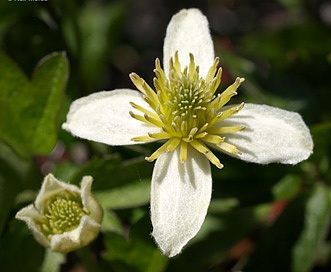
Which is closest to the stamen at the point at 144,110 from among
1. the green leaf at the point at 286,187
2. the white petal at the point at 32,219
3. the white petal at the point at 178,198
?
the white petal at the point at 178,198

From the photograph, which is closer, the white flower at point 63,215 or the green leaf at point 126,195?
the white flower at point 63,215

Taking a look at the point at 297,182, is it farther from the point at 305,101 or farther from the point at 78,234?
the point at 78,234

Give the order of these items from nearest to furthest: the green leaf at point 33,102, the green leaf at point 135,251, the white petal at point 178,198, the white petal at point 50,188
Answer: the white petal at point 178,198
the white petal at point 50,188
the green leaf at point 135,251
the green leaf at point 33,102

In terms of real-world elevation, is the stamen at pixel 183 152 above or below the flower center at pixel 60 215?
above

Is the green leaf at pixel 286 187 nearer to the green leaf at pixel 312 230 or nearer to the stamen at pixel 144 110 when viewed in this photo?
the green leaf at pixel 312 230

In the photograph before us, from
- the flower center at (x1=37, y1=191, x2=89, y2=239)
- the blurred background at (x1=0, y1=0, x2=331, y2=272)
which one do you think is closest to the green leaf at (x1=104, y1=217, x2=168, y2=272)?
the blurred background at (x1=0, y1=0, x2=331, y2=272)

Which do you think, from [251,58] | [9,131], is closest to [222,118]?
[9,131]
